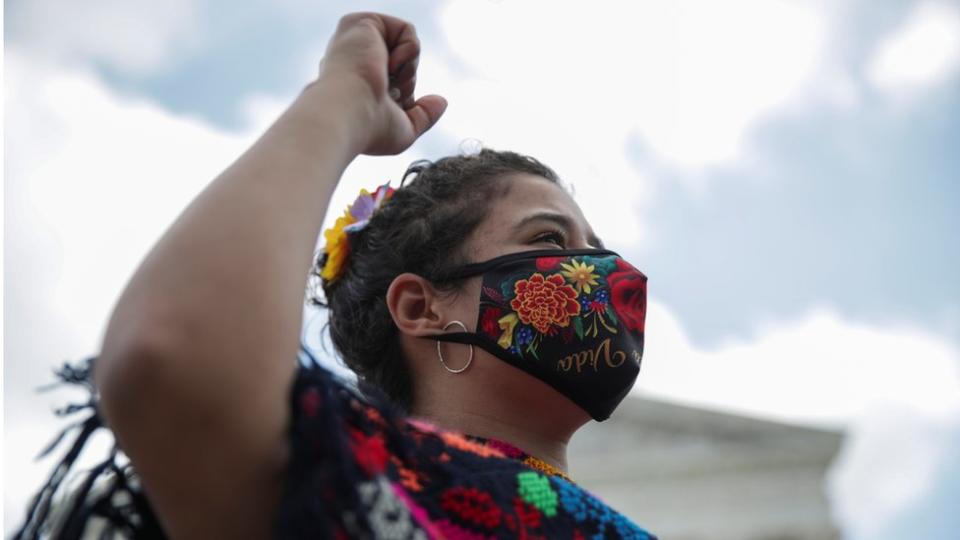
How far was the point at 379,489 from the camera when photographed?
137cm

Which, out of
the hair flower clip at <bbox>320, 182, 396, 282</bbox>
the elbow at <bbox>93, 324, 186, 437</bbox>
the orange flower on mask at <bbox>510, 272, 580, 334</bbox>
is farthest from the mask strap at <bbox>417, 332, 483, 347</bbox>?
the elbow at <bbox>93, 324, 186, 437</bbox>

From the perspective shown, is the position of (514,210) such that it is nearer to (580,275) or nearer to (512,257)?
(512,257)

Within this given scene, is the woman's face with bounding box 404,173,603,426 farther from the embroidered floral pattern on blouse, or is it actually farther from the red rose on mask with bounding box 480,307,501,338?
the embroidered floral pattern on blouse

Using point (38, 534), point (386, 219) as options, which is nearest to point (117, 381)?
point (38, 534)

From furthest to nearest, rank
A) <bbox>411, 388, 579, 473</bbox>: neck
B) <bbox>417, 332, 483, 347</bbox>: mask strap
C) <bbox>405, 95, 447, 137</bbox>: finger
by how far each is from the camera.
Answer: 1. <bbox>417, 332, 483, 347</bbox>: mask strap
2. <bbox>411, 388, 579, 473</bbox>: neck
3. <bbox>405, 95, 447, 137</bbox>: finger

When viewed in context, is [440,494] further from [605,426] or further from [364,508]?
[605,426]

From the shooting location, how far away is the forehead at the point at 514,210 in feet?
8.86

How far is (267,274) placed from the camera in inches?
52.5

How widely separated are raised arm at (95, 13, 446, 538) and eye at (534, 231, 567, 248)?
128cm

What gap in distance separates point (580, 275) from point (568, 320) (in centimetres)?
15

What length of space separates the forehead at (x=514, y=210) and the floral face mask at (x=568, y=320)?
6 centimetres

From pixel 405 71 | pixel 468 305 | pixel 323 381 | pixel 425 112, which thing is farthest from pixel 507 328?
pixel 323 381

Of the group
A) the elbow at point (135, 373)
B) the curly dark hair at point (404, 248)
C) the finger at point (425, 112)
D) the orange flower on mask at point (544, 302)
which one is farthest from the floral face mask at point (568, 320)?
the elbow at point (135, 373)

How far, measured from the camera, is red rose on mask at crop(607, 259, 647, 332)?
8.30 feet
